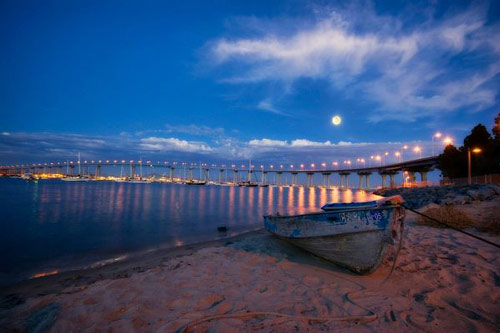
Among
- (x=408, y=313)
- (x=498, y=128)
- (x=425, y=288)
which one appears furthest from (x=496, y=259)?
(x=498, y=128)

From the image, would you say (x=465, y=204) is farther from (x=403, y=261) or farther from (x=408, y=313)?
(x=408, y=313)

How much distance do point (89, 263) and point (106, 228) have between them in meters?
7.84

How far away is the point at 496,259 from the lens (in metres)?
6.15

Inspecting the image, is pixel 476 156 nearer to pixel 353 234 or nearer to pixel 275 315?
pixel 353 234

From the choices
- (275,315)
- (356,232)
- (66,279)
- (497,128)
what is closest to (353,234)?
(356,232)

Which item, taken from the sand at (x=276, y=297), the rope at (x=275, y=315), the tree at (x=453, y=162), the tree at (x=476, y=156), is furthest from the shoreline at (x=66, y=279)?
the tree at (x=453, y=162)

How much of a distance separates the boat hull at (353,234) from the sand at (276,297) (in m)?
0.37

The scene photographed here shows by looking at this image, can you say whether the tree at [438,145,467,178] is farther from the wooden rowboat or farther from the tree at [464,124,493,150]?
the wooden rowboat

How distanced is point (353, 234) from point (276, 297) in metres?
2.56

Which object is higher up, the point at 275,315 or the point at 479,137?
the point at 479,137

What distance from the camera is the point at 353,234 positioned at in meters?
6.17

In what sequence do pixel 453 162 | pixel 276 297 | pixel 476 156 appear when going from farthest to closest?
pixel 453 162, pixel 476 156, pixel 276 297

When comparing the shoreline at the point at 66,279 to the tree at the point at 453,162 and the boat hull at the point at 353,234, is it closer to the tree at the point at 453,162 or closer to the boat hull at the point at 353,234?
the boat hull at the point at 353,234

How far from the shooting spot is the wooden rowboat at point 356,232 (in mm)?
5766
